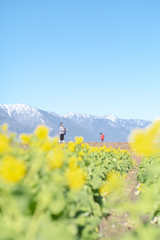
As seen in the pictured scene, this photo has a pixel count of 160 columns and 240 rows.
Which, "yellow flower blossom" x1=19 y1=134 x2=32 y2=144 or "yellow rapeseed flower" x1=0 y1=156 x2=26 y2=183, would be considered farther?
"yellow flower blossom" x1=19 y1=134 x2=32 y2=144

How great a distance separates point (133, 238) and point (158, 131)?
2.66 feet

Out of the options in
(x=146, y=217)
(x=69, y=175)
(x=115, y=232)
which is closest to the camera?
(x=69, y=175)

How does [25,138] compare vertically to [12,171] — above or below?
above

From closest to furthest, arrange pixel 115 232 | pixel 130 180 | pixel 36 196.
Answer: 1. pixel 36 196
2. pixel 115 232
3. pixel 130 180

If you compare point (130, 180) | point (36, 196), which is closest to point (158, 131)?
point (36, 196)

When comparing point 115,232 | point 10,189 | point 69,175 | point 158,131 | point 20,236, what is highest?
point 158,131

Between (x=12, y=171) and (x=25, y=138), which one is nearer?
(x=12, y=171)

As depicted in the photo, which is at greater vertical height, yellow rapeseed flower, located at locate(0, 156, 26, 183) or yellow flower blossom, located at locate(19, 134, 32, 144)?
yellow flower blossom, located at locate(19, 134, 32, 144)

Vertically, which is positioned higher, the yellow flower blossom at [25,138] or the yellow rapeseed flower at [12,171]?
the yellow flower blossom at [25,138]

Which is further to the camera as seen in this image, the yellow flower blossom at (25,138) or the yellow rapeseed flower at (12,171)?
the yellow flower blossom at (25,138)

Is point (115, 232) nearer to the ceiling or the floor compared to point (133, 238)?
nearer to the floor

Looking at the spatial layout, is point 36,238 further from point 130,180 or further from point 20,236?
point 130,180

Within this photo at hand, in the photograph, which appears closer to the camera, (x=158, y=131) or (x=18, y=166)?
(x=18, y=166)

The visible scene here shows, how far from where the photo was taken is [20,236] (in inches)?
76.6
